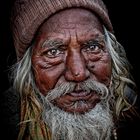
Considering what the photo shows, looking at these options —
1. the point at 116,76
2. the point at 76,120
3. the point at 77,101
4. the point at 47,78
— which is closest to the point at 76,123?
the point at 76,120

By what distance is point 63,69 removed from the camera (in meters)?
3.24

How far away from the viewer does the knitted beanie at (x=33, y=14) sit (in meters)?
3.21

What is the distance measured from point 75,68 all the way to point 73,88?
133 millimetres

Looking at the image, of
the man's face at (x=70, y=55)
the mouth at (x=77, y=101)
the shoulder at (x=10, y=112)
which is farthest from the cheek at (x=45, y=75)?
the shoulder at (x=10, y=112)

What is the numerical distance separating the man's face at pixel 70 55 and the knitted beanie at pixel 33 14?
2.0 inches

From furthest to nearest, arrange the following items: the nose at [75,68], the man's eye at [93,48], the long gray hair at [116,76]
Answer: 1. the long gray hair at [116,76]
2. the man's eye at [93,48]
3. the nose at [75,68]

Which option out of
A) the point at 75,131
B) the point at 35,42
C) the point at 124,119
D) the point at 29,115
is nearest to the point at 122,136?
the point at 124,119

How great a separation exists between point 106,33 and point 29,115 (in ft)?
2.37

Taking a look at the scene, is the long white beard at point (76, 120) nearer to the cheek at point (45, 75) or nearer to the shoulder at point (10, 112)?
the cheek at point (45, 75)

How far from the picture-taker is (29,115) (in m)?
3.37

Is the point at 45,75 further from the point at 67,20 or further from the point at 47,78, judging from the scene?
the point at 67,20

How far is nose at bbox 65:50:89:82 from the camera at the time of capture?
125 inches

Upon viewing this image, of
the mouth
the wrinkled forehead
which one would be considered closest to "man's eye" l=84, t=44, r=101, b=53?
the wrinkled forehead

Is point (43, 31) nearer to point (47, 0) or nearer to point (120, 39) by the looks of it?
point (47, 0)
